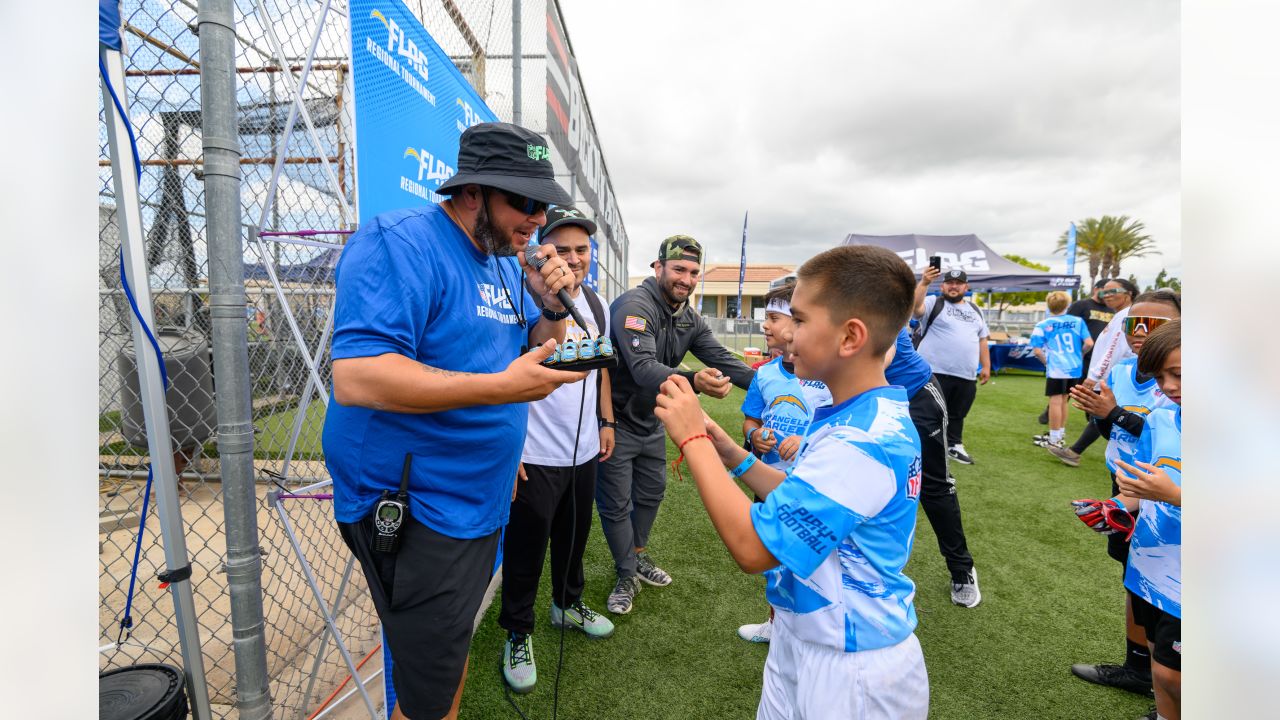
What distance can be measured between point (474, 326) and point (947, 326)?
19.1 ft

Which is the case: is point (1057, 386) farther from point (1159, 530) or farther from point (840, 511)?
point (840, 511)

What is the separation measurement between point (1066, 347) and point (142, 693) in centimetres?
960

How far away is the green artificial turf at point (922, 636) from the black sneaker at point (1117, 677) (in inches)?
1.9

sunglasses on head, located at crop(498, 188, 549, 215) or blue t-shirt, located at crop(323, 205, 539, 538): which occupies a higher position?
sunglasses on head, located at crop(498, 188, 549, 215)

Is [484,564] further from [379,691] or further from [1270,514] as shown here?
[1270,514]

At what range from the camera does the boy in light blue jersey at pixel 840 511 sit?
131 cm

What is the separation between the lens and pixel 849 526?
129 cm

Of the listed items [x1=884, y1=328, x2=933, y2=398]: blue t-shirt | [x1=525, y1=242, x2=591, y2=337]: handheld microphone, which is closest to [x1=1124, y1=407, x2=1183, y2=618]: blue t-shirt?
[x1=884, y1=328, x2=933, y2=398]: blue t-shirt

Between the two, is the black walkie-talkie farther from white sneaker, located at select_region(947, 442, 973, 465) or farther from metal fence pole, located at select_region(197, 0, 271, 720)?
white sneaker, located at select_region(947, 442, 973, 465)

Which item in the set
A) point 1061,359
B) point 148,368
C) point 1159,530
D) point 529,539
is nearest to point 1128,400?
point 1159,530

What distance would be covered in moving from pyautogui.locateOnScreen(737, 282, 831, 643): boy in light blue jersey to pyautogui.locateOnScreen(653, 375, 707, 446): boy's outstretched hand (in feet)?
5.32

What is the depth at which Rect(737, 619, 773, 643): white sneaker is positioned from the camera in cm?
317

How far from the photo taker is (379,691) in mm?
2760

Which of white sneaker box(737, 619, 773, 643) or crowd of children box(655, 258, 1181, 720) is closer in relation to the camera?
crowd of children box(655, 258, 1181, 720)
